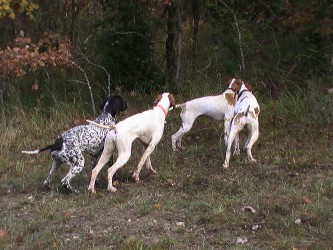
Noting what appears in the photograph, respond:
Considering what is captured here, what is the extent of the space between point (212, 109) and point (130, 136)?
264 cm

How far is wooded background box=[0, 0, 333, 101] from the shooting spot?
45.4ft

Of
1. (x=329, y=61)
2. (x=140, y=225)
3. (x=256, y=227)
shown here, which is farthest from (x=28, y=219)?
(x=329, y=61)

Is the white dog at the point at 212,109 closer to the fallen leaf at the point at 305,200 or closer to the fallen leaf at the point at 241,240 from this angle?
the fallen leaf at the point at 305,200

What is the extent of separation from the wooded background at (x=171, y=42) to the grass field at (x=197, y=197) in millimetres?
1825

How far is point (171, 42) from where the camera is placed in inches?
584

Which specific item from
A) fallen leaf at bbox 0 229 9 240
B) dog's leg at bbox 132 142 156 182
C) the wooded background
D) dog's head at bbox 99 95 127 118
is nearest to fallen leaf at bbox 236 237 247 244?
fallen leaf at bbox 0 229 9 240

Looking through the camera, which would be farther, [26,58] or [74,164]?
[26,58]

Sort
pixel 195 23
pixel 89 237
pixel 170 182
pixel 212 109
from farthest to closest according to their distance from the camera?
pixel 195 23 → pixel 212 109 → pixel 170 182 → pixel 89 237

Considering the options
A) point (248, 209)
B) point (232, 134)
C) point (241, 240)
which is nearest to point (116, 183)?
point (232, 134)

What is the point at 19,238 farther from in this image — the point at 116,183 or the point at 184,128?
the point at 184,128

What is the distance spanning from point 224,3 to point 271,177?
6667mm

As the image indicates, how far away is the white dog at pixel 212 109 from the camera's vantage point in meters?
10.8

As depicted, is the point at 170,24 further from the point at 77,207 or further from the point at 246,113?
the point at 77,207

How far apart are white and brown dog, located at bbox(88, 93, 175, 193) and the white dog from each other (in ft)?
5.53
